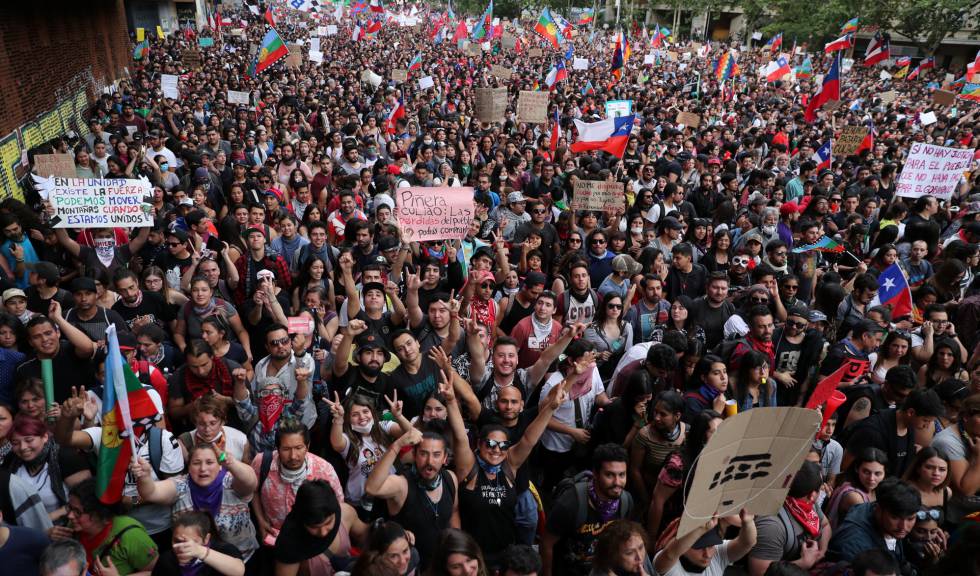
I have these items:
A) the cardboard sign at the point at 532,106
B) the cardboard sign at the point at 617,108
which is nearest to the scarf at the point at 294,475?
the cardboard sign at the point at 532,106

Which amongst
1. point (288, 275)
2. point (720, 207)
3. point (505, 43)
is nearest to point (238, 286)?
point (288, 275)

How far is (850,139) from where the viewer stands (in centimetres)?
1289

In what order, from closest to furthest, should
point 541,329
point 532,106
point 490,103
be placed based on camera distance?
point 541,329 < point 532,106 < point 490,103

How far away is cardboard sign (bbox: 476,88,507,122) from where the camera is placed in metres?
14.0

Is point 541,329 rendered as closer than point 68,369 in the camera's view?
No

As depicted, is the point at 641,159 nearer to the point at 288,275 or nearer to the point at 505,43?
the point at 288,275

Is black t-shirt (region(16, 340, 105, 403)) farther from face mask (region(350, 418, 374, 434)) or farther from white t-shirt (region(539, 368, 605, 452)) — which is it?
white t-shirt (region(539, 368, 605, 452))

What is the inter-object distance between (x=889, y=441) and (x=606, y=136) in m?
6.98

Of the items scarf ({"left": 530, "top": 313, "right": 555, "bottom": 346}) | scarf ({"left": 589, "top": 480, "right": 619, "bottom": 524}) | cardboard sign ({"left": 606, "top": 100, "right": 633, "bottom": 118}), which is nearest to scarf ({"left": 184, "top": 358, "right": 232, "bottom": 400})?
scarf ({"left": 530, "top": 313, "right": 555, "bottom": 346})

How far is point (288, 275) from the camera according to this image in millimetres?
6203

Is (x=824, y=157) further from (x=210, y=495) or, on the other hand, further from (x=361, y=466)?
(x=210, y=495)

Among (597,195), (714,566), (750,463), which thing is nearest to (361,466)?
(714,566)

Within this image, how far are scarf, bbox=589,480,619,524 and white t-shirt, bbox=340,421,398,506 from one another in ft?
3.91

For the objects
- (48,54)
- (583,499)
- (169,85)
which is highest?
(583,499)
